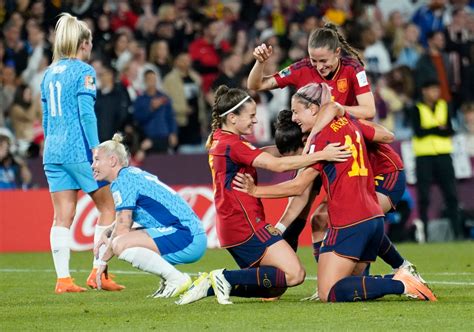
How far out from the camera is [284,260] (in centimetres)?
946

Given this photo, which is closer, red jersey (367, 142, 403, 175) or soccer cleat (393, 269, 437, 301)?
soccer cleat (393, 269, 437, 301)

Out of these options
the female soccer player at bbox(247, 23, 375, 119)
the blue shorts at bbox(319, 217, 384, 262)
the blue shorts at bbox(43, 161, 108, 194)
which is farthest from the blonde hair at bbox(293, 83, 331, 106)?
the blue shorts at bbox(43, 161, 108, 194)

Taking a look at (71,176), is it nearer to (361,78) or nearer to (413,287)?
(361,78)

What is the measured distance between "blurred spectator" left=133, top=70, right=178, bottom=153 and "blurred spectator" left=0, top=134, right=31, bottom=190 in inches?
72.4

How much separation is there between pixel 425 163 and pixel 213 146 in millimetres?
8846

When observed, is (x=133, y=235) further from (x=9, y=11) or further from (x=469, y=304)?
(x=9, y=11)

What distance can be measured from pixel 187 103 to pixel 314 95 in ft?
34.4

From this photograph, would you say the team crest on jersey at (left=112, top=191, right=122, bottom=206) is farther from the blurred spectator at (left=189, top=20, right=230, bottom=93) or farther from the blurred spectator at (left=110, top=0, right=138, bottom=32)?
the blurred spectator at (left=110, top=0, right=138, bottom=32)

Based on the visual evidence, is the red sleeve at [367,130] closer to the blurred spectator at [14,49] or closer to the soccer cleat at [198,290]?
the soccer cleat at [198,290]

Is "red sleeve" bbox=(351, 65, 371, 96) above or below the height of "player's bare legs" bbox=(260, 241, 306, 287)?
above

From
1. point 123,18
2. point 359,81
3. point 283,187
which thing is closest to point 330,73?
point 359,81

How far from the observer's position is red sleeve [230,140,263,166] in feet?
30.7

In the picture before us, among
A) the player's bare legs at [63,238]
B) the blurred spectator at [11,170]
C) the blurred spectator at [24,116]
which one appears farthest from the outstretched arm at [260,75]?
the blurred spectator at [24,116]

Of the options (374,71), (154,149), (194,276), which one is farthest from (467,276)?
(374,71)
